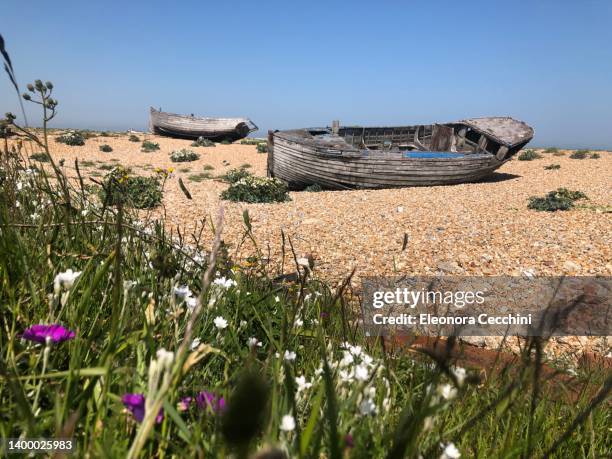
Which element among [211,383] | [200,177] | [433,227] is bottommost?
[200,177]

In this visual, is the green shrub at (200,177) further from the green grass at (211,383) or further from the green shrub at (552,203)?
the green grass at (211,383)

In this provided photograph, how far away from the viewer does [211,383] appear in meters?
1.74

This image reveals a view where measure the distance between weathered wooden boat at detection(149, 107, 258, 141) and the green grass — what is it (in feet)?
96.7

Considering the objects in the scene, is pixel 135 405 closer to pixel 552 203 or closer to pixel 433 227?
pixel 433 227

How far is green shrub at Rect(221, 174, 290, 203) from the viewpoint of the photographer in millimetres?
11688

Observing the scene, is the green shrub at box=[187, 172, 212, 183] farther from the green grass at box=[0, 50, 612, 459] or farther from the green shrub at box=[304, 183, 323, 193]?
the green grass at box=[0, 50, 612, 459]

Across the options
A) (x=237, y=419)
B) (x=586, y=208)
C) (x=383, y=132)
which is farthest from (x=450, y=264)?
(x=383, y=132)

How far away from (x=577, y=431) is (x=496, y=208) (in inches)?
366

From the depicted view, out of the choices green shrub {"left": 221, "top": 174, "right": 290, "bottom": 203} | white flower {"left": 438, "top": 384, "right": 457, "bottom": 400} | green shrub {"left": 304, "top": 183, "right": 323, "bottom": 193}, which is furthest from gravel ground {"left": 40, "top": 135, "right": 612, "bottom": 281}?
white flower {"left": 438, "top": 384, "right": 457, "bottom": 400}

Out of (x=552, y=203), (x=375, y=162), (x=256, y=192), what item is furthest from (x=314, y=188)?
(x=552, y=203)

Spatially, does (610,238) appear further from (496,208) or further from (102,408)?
(102,408)

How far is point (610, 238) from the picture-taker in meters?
7.84

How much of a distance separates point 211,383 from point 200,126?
31.2m

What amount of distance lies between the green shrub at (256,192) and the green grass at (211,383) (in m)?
8.86
